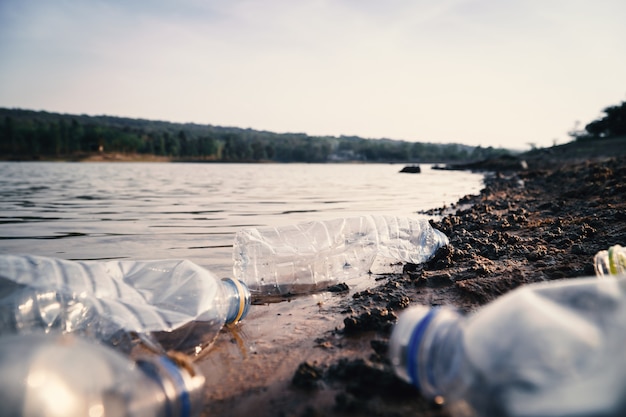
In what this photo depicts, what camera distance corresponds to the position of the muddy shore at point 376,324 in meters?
1.62

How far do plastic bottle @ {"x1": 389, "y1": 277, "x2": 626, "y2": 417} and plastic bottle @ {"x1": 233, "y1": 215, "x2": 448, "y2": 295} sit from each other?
7.85 ft

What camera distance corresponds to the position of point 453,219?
6254mm

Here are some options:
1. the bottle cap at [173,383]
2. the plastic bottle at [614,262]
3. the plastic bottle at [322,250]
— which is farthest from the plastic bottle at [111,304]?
the plastic bottle at [614,262]

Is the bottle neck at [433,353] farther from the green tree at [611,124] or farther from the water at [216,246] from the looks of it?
the green tree at [611,124]

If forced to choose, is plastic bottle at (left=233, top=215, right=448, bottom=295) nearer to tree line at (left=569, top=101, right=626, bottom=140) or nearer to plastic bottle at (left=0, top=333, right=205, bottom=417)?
plastic bottle at (left=0, top=333, right=205, bottom=417)

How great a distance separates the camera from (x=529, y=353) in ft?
3.49

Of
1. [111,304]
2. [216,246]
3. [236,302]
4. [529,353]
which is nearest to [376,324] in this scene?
[236,302]

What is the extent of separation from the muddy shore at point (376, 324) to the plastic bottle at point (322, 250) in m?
0.41

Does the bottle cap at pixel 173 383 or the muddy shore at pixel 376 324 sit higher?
the bottle cap at pixel 173 383

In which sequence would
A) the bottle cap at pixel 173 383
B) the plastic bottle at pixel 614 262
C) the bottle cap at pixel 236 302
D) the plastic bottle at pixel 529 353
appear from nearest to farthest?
the plastic bottle at pixel 529 353, the bottle cap at pixel 173 383, the plastic bottle at pixel 614 262, the bottle cap at pixel 236 302

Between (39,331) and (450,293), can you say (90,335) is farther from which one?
(450,293)

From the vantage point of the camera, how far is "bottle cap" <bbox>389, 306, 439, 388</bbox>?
1.20 metres

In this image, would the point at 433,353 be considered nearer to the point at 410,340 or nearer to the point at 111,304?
the point at 410,340

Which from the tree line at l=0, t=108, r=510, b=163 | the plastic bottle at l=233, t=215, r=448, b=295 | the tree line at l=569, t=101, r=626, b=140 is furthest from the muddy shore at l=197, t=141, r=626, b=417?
the tree line at l=0, t=108, r=510, b=163
